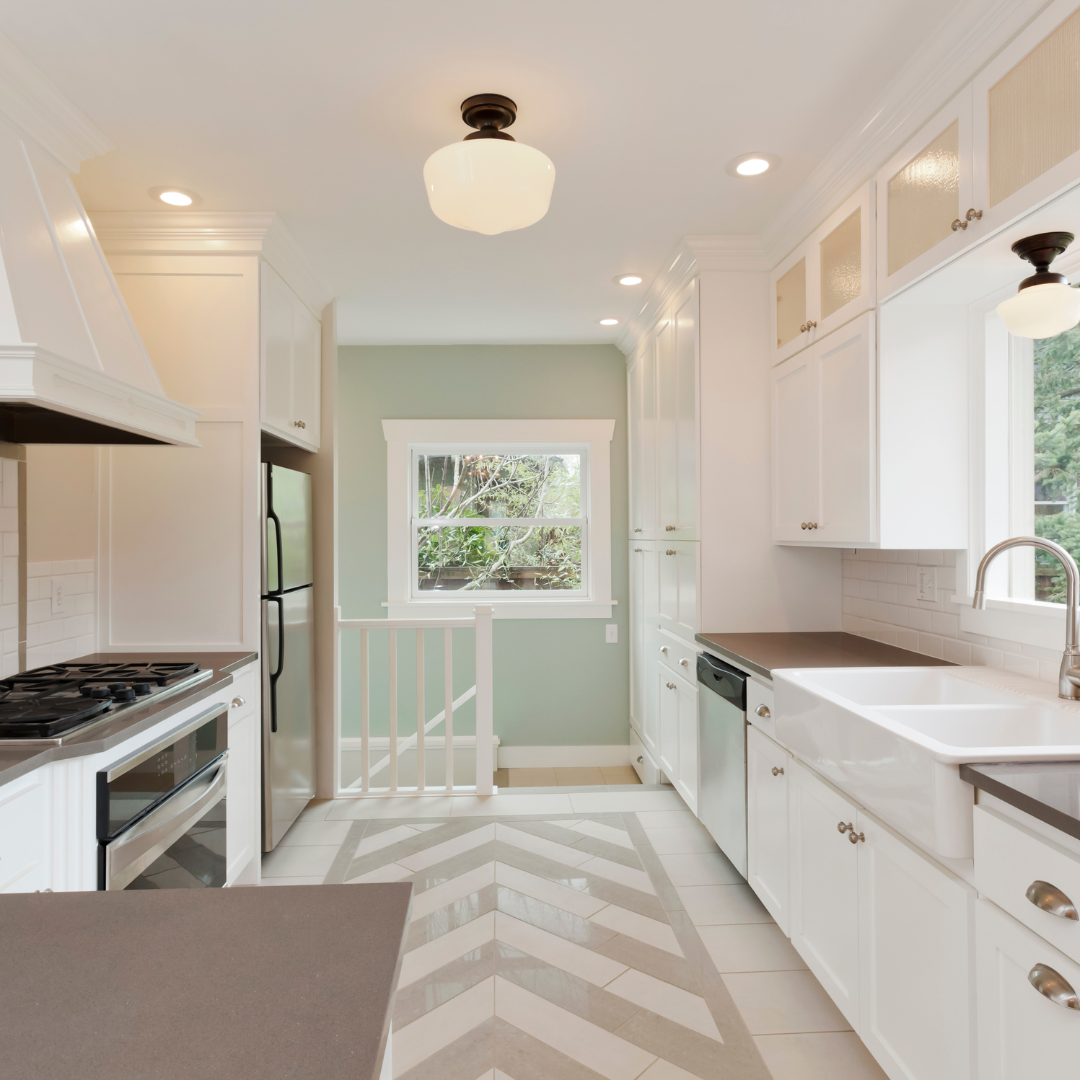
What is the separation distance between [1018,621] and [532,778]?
10.3ft

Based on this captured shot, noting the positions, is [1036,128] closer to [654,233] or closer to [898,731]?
[898,731]

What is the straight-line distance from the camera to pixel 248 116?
6.97 feet

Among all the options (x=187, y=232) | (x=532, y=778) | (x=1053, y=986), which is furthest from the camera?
(x=532, y=778)

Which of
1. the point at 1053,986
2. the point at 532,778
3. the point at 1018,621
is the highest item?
the point at 1018,621

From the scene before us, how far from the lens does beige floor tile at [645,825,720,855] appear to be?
119 inches

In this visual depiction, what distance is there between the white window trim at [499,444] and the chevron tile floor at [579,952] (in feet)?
5.12

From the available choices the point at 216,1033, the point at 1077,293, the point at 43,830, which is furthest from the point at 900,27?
the point at 43,830

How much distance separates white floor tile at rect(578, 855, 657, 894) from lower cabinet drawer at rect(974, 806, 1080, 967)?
1.64 m

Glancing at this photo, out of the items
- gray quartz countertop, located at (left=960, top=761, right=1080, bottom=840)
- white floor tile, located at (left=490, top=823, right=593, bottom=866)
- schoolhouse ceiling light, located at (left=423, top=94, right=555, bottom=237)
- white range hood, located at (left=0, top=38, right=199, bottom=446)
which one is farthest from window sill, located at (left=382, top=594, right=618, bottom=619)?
gray quartz countertop, located at (left=960, top=761, right=1080, bottom=840)

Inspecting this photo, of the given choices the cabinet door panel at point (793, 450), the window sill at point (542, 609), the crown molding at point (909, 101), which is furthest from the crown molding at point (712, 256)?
the window sill at point (542, 609)

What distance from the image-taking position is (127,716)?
1.84 metres

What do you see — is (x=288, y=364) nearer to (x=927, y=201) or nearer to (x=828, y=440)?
(x=828, y=440)

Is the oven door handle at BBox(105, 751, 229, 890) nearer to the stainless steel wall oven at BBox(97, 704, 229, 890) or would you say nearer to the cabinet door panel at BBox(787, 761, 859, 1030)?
the stainless steel wall oven at BBox(97, 704, 229, 890)

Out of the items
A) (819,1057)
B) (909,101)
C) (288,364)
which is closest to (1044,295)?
(909,101)
